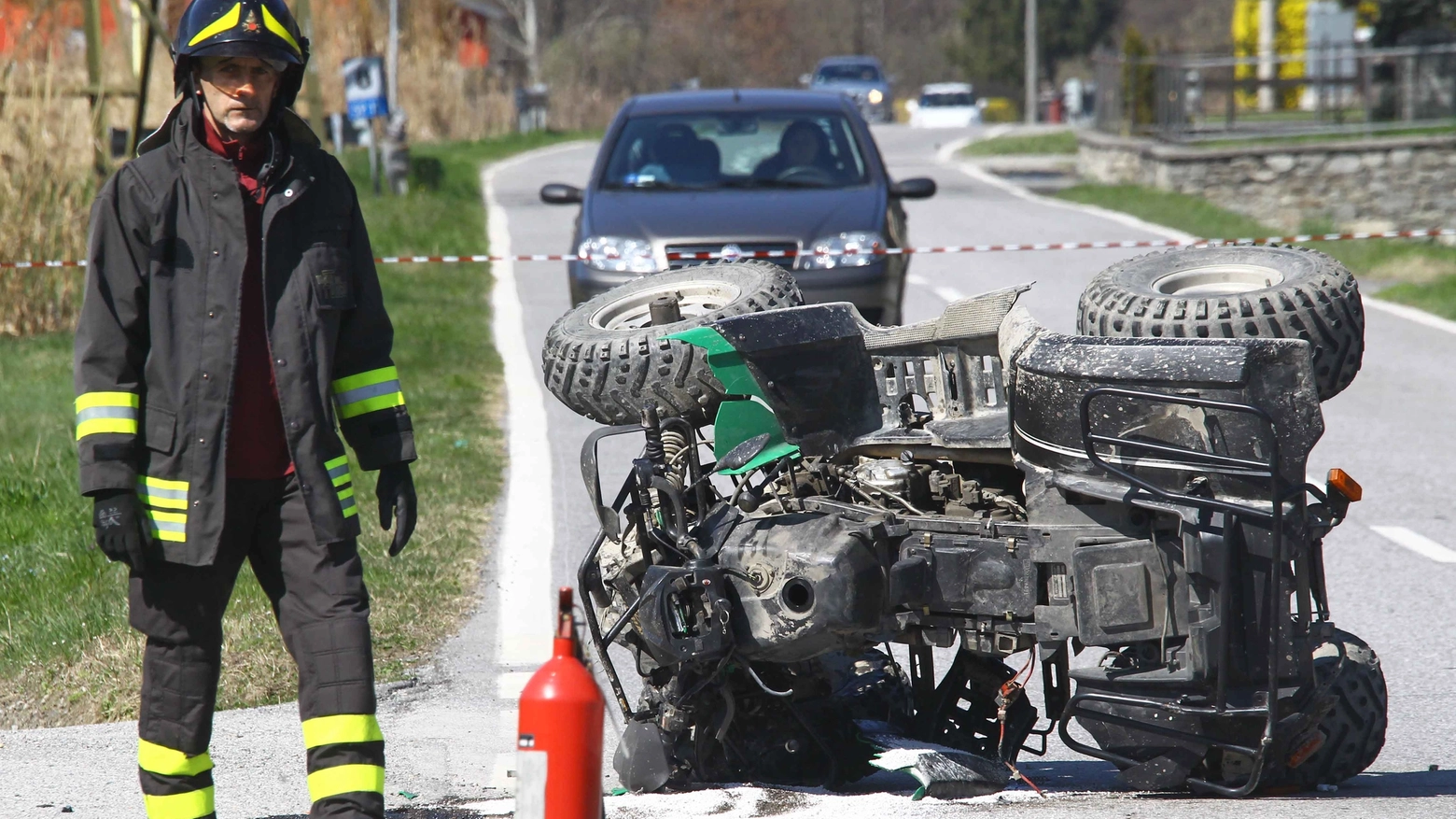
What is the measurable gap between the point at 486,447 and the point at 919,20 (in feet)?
260

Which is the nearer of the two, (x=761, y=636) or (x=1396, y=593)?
(x=761, y=636)

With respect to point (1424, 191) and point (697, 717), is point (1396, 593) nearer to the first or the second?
point (697, 717)

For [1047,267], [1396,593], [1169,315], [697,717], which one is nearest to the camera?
[697,717]

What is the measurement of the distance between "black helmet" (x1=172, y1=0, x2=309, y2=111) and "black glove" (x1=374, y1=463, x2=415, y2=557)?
2.77 ft

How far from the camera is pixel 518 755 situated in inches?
121

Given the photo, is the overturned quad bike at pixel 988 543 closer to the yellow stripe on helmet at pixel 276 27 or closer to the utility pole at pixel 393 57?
the yellow stripe on helmet at pixel 276 27

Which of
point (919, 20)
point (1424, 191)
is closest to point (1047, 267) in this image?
point (1424, 191)

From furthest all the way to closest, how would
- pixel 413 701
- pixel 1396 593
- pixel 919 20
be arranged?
pixel 919 20 → pixel 1396 593 → pixel 413 701

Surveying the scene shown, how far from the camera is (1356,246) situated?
17.9 m

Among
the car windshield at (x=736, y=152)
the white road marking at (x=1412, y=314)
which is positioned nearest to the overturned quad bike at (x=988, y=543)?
the car windshield at (x=736, y=152)

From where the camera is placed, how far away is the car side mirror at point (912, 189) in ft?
36.5

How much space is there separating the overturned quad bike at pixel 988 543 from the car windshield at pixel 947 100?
157 ft

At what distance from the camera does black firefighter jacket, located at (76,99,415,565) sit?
355 centimetres

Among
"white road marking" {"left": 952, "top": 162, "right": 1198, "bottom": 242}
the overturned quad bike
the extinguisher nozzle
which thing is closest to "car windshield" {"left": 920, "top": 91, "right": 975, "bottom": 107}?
"white road marking" {"left": 952, "top": 162, "right": 1198, "bottom": 242}
